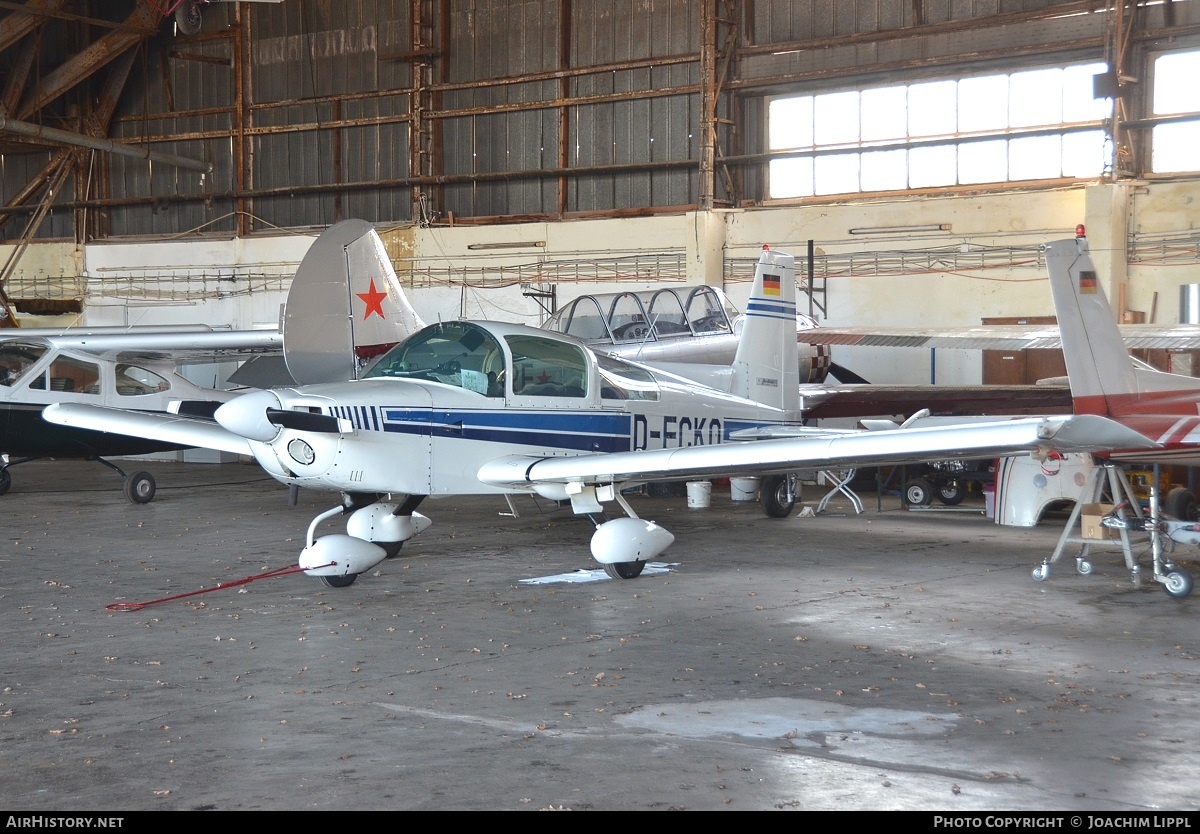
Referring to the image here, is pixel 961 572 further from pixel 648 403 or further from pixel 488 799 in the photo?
pixel 488 799

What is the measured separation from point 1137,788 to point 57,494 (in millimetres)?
14471

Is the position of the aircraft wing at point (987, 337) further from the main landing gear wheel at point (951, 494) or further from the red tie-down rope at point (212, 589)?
the red tie-down rope at point (212, 589)

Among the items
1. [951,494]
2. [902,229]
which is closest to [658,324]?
[951,494]

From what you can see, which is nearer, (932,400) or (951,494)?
(951,494)

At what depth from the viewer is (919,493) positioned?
13422mm

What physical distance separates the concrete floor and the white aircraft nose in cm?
108

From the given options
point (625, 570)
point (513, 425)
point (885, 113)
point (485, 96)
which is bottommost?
point (625, 570)

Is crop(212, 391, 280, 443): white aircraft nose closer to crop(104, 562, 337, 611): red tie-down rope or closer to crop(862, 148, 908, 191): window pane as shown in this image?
crop(104, 562, 337, 611): red tie-down rope

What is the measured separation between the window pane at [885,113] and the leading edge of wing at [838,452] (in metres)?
11.6

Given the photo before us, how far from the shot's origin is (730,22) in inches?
784

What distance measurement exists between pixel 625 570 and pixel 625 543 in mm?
303

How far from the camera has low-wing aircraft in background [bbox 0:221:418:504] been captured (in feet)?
38.6

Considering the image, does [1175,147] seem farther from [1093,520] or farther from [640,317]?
[1093,520]

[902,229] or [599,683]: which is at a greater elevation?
[902,229]
